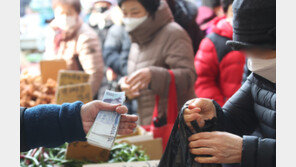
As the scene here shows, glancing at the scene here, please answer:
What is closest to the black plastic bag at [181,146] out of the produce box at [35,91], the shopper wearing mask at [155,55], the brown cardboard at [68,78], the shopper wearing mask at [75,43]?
the shopper wearing mask at [155,55]

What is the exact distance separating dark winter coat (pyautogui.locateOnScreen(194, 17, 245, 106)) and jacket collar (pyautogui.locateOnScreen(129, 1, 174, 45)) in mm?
319

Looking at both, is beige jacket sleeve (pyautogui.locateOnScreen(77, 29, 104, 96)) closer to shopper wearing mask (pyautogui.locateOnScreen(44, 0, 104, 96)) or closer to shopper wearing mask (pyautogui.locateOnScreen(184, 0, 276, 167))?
shopper wearing mask (pyautogui.locateOnScreen(44, 0, 104, 96))

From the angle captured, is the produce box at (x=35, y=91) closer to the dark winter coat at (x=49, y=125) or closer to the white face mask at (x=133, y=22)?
the white face mask at (x=133, y=22)

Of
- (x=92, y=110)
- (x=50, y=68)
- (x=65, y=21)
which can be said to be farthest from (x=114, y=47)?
(x=92, y=110)

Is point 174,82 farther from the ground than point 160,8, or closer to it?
closer to it

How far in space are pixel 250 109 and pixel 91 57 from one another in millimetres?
1940

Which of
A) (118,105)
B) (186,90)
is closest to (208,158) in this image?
(118,105)

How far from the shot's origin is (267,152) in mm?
1055

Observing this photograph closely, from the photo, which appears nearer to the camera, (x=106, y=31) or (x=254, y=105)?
(x=254, y=105)

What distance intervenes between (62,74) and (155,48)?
0.66 metres

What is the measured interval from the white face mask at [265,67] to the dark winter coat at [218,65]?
1.89 feet

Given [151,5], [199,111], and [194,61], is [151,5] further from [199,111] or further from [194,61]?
[199,111]

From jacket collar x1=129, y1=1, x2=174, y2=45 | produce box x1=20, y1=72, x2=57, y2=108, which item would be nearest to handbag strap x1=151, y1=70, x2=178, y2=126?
jacket collar x1=129, y1=1, x2=174, y2=45

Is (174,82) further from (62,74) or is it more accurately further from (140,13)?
(62,74)
